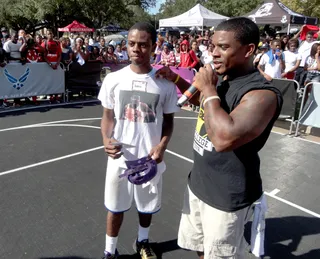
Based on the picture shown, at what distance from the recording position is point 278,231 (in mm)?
3553

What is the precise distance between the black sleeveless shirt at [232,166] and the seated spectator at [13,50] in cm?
846

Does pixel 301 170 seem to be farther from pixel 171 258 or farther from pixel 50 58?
pixel 50 58

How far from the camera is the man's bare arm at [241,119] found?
1629mm

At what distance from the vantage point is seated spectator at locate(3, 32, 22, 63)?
8852mm

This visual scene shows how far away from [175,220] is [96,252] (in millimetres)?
1036

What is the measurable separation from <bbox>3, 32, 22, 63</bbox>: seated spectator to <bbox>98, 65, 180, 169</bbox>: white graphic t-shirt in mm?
7630

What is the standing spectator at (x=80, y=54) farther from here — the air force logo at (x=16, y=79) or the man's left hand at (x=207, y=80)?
the man's left hand at (x=207, y=80)

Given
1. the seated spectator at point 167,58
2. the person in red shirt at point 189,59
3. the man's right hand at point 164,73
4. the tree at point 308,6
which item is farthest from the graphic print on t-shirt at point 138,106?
the tree at point 308,6

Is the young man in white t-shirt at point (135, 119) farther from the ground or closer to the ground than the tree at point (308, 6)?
closer to the ground

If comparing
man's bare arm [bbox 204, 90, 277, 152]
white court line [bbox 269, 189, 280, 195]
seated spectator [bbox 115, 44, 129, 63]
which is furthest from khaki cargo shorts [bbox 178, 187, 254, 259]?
seated spectator [bbox 115, 44, 129, 63]

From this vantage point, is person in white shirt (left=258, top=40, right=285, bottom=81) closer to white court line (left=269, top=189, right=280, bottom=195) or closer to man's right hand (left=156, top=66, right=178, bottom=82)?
white court line (left=269, top=189, right=280, bottom=195)

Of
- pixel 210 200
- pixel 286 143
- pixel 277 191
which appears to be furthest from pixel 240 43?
pixel 286 143

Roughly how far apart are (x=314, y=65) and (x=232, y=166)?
8.14m

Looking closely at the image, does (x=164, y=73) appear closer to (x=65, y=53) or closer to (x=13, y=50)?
(x=13, y=50)
